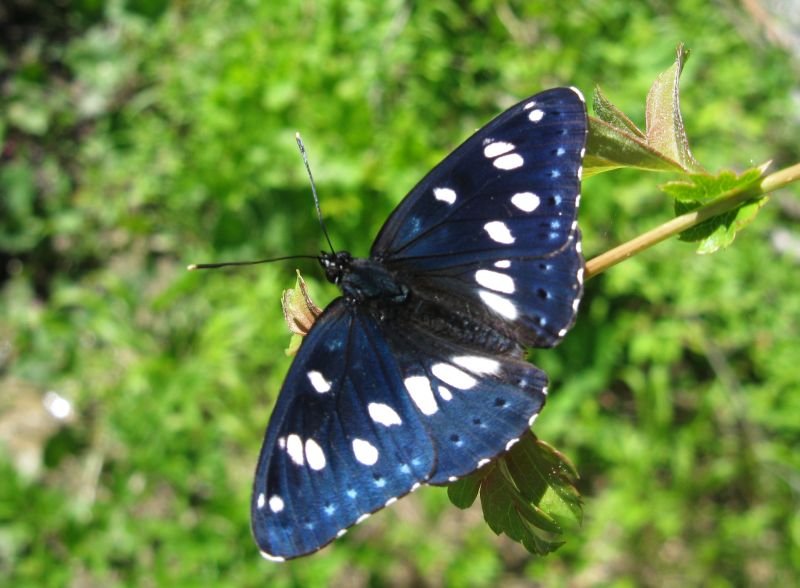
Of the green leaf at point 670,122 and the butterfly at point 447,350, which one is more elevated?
the green leaf at point 670,122

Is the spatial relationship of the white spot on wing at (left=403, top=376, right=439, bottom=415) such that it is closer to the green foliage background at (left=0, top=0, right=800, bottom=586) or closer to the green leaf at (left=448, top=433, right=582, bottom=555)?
the green leaf at (left=448, top=433, right=582, bottom=555)

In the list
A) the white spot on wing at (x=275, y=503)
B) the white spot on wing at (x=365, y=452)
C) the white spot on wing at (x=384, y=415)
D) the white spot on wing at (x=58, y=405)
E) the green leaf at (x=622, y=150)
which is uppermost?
the green leaf at (x=622, y=150)

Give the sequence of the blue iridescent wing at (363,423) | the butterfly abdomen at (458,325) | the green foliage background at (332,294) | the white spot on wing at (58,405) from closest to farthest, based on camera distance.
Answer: the blue iridescent wing at (363,423), the butterfly abdomen at (458,325), the green foliage background at (332,294), the white spot on wing at (58,405)

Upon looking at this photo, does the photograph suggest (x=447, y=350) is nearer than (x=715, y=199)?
No

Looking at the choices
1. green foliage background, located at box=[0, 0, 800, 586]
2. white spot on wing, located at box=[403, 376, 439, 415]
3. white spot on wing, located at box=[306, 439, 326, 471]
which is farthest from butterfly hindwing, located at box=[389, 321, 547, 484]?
green foliage background, located at box=[0, 0, 800, 586]

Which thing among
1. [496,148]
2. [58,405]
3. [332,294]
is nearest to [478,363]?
[496,148]

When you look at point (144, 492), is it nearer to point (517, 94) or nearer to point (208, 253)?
point (208, 253)

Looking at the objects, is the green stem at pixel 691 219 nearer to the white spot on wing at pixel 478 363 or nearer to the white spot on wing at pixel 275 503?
the white spot on wing at pixel 478 363

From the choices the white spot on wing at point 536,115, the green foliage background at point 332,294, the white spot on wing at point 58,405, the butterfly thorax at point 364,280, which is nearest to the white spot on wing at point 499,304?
the butterfly thorax at point 364,280

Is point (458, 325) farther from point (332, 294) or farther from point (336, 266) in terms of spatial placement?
point (332, 294)

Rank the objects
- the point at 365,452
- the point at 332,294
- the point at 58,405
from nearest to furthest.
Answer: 1. the point at 365,452
2. the point at 332,294
3. the point at 58,405
